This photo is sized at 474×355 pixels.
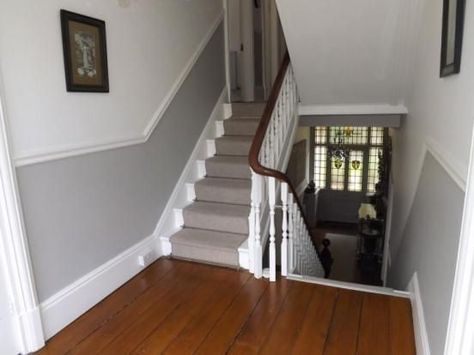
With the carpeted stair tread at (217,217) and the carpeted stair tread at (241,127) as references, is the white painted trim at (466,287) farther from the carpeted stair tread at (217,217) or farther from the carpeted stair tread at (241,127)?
the carpeted stair tread at (241,127)

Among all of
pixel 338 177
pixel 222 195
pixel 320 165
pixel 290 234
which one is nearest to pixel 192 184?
pixel 222 195

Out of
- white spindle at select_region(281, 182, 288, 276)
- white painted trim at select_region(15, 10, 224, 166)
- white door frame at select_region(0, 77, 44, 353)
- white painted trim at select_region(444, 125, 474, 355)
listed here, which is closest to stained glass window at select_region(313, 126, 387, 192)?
white painted trim at select_region(15, 10, 224, 166)

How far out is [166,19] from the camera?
3.11 m

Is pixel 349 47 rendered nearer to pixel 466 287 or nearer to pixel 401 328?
pixel 401 328

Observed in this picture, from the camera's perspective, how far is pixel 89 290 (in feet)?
7.96

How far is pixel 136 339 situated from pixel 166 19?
249 cm

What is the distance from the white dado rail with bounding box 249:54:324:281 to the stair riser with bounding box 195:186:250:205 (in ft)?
0.84

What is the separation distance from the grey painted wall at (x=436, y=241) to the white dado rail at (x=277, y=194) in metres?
0.90

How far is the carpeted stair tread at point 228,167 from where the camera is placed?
362 centimetres

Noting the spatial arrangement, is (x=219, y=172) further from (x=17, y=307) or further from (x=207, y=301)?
(x=17, y=307)

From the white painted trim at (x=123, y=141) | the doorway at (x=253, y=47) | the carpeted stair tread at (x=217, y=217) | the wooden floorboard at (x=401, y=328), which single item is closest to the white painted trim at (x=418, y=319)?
the wooden floorboard at (x=401, y=328)

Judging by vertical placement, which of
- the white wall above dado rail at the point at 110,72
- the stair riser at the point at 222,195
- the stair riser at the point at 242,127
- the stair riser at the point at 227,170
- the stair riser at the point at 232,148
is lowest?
the stair riser at the point at 222,195

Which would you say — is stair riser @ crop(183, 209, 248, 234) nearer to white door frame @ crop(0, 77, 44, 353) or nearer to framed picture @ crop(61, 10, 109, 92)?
framed picture @ crop(61, 10, 109, 92)

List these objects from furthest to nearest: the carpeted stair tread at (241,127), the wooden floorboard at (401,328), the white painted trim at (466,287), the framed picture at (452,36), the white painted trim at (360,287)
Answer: the carpeted stair tread at (241,127), the white painted trim at (360,287), the wooden floorboard at (401,328), the framed picture at (452,36), the white painted trim at (466,287)
